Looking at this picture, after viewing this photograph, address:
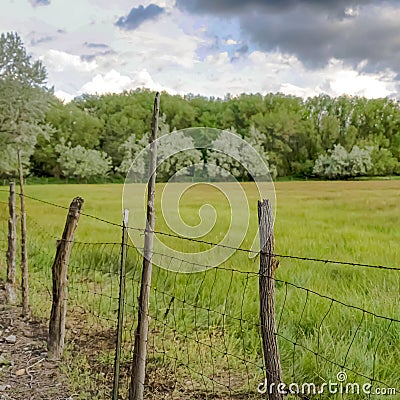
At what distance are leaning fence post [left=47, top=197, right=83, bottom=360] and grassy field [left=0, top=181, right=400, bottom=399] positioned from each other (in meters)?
0.24

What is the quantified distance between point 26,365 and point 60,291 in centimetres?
56

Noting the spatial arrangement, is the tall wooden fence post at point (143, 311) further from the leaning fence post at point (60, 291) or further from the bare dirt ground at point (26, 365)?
the leaning fence post at point (60, 291)

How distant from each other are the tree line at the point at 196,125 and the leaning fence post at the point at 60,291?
24.7 feet

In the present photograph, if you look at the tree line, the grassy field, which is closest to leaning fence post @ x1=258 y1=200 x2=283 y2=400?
the grassy field

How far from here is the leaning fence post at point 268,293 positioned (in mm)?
1909

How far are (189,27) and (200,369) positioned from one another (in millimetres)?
9553

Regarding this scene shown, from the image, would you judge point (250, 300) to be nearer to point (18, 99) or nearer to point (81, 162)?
point (18, 99)

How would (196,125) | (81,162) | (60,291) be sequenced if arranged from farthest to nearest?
(81,162)
(196,125)
(60,291)

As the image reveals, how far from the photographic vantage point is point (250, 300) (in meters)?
4.28

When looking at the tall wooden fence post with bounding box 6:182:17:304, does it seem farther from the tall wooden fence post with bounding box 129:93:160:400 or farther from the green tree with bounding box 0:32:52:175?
the green tree with bounding box 0:32:52:175

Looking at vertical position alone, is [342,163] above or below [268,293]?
above

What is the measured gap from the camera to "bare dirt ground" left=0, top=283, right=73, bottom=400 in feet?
9.45

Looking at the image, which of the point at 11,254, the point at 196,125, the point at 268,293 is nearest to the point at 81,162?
the point at 196,125

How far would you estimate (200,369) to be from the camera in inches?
122
